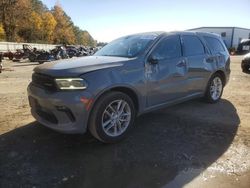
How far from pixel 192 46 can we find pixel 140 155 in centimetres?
281

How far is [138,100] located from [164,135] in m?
0.74

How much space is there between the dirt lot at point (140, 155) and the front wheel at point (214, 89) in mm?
849

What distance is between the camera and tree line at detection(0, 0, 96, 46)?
51156 mm

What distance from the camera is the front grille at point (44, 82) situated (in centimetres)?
358

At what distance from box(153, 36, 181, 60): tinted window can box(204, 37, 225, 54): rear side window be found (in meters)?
1.27

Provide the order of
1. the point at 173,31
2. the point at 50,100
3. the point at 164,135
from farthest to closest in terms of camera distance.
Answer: the point at 173,31 → the point at 164,135 → the point at 50,100

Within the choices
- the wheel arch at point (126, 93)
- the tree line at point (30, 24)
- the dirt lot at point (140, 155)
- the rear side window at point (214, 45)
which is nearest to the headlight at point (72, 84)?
the wheel arch at point (126, 93)

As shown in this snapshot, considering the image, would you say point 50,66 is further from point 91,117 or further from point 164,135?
point 164,135

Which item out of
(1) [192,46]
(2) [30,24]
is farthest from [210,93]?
(2) [30,24]

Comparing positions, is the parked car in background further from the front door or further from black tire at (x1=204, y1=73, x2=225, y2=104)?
the front door

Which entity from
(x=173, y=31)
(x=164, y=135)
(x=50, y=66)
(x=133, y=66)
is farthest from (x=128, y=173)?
(x=173, y=31)

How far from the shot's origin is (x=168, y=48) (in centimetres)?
468

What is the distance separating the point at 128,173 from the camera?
3105 millimetres

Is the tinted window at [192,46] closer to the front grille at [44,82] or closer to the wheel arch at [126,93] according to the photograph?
the wheel arch at [126,93]
